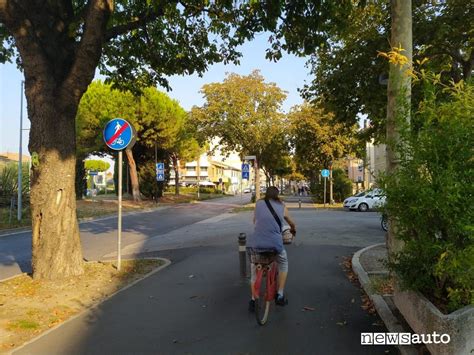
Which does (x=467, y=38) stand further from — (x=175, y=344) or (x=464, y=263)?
(x=175, y=344)

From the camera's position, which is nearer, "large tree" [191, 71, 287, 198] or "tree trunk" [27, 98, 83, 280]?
"tree trunk" [27, 98, 83, 280]

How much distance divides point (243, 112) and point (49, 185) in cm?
2686

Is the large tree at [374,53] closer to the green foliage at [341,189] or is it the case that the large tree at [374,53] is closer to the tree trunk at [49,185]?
the tree trunk at [49,185]

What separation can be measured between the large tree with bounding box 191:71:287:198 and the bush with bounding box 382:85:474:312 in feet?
97.9

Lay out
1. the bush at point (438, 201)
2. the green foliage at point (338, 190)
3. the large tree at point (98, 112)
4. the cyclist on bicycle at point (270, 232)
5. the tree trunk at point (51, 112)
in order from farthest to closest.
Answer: the green foliage at point (338, 190)
the large tree at point (98, 112)
the tree trunk at point (51, 112)
the cyclist on bicycle at point (270, 232)
the bush at point (438, 201)

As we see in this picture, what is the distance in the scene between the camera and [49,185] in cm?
817

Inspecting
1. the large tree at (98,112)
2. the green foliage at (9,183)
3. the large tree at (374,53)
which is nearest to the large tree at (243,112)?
the large tree at (98,112)

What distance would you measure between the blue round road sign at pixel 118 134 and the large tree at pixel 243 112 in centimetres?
2516

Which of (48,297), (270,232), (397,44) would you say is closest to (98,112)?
(48,297)

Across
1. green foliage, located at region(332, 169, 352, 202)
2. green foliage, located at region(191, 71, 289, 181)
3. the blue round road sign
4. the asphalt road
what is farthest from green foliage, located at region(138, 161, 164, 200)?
the blue round road sign

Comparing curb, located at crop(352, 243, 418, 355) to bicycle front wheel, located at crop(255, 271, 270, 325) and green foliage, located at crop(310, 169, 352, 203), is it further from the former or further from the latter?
green foliage, located at crop(310, 169, 352, 203)

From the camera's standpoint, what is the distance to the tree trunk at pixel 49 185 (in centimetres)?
815

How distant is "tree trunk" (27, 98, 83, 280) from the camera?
815 centimetres

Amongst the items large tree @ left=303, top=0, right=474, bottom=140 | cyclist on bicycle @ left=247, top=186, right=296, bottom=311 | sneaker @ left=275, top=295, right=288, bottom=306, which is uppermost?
large tree @ left=303, top=0, right=474, bottom=140
